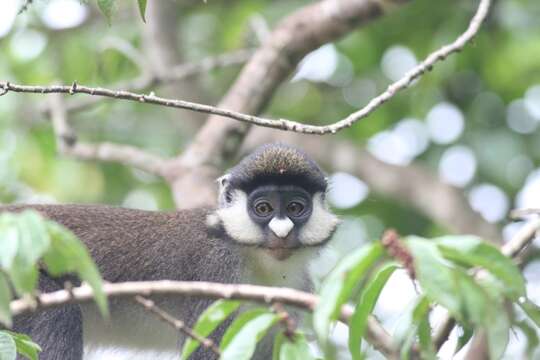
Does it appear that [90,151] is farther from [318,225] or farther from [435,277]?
[435,277]

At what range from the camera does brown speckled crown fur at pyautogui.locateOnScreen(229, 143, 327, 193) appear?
5230mm

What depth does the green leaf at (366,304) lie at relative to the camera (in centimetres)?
249

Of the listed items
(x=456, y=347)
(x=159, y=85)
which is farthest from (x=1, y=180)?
(x=456, y=347)

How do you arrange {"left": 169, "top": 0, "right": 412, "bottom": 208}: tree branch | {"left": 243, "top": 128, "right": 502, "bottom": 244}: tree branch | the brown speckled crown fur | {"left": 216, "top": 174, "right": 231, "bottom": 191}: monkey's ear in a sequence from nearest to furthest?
the brown speckled crown fur → {"left": 216, "top": 174, "right": 231, "bottom": 191}: monkey's ear → {"left": 169, "top": 0, "right": 412, "bottom": 208}: tree branch → {"left": 243, "top": 128, "right": 502, "bottom": 244}: tree branch

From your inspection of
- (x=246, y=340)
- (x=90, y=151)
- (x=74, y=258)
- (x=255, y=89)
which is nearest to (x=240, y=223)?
(x=255, y=89)

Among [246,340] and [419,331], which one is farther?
[419,331]

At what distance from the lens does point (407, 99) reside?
9.27 meters

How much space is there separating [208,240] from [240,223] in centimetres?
33

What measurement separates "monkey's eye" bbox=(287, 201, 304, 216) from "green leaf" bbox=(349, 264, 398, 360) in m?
2.73

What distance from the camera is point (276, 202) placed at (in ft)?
17.3

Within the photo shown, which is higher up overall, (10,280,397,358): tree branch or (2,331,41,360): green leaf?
(10,280,397,358): tree branch

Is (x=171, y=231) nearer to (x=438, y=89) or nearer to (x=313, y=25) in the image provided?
(x=313, y=25)

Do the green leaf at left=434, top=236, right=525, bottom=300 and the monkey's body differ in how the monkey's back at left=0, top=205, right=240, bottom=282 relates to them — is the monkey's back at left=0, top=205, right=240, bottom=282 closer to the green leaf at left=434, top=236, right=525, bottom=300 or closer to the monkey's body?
the monkey's body

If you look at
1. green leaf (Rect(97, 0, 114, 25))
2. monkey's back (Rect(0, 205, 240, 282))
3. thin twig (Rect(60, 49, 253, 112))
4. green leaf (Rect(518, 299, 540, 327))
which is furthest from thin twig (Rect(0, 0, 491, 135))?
thin twig (Rect(60, 49, 253, 112))
